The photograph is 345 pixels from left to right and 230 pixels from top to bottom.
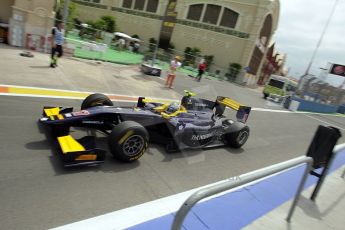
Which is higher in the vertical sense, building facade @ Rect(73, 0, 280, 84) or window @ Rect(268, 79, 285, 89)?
building facade @ Rect(73, 0, 280, 84)

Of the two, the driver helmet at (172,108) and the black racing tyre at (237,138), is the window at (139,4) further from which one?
the driver helmet at (172,108)

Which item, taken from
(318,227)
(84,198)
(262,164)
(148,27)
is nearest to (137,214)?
(84,198)

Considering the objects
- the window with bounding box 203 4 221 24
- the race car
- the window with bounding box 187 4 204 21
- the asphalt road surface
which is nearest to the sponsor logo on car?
the race car

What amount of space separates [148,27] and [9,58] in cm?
3399

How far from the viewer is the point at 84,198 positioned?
4.13 m

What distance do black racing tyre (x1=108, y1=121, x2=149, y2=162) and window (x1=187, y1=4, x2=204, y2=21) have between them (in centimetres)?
3746

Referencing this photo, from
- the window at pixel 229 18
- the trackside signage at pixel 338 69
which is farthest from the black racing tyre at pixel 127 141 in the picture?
the window at pixel 229 18

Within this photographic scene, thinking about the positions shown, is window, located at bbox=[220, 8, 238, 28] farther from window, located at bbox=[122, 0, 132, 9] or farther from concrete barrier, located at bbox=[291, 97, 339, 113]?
concrete barrier, located at bbox=[291, 97, 339, 113]

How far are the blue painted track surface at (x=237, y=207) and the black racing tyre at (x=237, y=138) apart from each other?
1.35m

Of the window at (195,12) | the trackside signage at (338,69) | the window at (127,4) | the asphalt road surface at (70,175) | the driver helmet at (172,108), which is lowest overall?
the asphalt road surface at (70,175)

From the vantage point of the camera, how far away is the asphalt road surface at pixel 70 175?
3.71 meters

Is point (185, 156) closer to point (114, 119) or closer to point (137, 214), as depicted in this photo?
point (114, 119)

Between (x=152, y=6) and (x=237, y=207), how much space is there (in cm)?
4234

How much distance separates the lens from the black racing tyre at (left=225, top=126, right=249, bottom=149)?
7559mm
